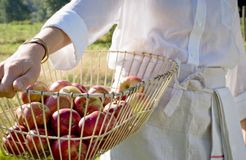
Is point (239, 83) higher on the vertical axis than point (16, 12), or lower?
lower

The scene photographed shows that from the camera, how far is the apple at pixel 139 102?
1.09 m

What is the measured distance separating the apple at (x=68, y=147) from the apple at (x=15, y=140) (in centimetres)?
6

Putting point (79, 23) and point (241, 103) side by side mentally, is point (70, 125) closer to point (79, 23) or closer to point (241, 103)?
point (79, 23)

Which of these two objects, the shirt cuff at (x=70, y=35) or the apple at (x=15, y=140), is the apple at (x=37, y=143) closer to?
the apple at (x=15, y=140)

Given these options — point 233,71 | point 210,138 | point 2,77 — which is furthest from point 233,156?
point 2,77

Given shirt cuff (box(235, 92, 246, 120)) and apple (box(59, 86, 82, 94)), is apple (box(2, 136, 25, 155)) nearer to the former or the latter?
apple (box(59, 86, 82, 94))

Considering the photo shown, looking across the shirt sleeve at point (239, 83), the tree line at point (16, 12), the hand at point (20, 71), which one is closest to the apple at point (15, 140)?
the hand at point (20, 71)

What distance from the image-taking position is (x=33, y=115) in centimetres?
99

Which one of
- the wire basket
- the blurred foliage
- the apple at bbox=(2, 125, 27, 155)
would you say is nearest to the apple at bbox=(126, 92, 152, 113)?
the wire basket

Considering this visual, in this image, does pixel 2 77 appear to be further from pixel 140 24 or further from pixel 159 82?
pixel 140 24

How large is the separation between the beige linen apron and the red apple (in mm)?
350

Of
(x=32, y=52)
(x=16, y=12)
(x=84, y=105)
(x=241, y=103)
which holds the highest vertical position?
(x=16, y=12)

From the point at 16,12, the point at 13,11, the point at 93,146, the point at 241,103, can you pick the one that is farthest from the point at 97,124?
the point at 16,12

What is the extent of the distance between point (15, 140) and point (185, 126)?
48 cm
